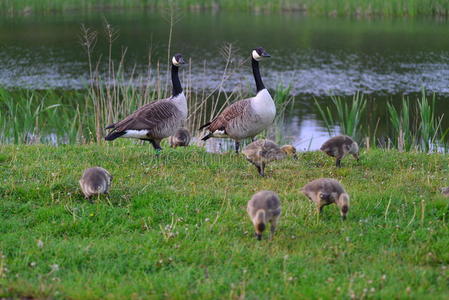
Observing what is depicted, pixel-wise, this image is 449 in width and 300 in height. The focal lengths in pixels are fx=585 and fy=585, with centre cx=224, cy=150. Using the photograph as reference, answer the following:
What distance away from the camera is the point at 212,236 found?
6016 millimetres

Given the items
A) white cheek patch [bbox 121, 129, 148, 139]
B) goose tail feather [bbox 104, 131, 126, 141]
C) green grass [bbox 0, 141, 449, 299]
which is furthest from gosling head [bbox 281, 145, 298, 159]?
goose tail feather [bbox 104, 131, 126, 141]

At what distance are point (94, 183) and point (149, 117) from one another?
2.98 meters

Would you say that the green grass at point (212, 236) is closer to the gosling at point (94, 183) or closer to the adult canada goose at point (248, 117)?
the gosling at point (94, 183)

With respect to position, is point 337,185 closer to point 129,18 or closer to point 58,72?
point 58,72

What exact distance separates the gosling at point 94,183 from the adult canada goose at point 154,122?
228 centimetres

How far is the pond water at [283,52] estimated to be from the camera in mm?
21641

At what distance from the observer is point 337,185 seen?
6.29 meters

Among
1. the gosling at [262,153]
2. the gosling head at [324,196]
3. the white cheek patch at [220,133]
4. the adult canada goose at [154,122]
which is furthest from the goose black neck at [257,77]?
the gosling head at [324,196]

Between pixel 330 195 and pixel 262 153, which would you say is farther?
pixel 262 153

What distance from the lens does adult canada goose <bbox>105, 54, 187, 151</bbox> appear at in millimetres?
9359

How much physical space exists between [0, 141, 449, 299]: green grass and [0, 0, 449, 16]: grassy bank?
94.1 ft

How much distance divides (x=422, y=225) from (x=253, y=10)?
36.5 m

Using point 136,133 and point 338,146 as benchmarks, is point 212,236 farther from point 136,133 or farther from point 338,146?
point 136,133

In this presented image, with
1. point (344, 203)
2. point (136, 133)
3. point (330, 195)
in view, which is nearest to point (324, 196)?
point (330, 195)
